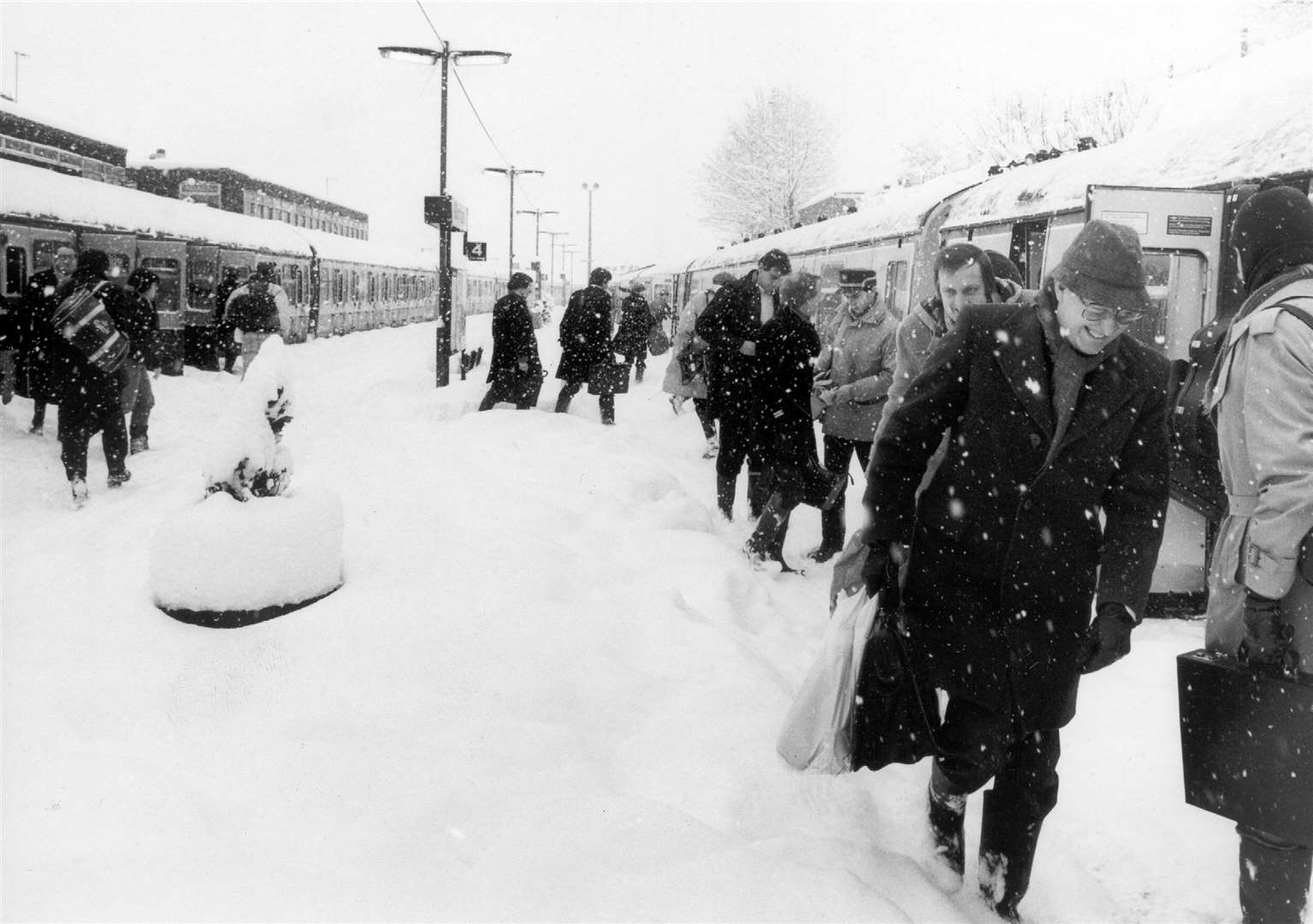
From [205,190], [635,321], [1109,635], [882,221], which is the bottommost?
[1109,635]

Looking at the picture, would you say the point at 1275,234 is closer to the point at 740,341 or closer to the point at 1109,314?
the point at 1109,314

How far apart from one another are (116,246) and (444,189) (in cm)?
543

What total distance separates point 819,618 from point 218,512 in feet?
10.9

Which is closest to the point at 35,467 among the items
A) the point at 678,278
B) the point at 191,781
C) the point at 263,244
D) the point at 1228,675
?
the point at 191,781

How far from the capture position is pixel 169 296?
18.5 meters

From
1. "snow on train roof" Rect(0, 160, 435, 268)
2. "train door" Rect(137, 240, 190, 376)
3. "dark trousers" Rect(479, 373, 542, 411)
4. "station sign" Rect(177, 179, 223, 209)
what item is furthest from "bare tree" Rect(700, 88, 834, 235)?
"dark trousers" Rect(479, 373, 542, 411)

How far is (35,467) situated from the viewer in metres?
9.66

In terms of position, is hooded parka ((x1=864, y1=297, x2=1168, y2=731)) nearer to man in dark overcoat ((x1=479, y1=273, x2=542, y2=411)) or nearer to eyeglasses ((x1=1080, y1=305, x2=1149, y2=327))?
eyeglasses ((x1=1080, y1=305, x2=1149, y2=327))

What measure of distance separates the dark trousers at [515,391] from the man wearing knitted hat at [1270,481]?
8.17m

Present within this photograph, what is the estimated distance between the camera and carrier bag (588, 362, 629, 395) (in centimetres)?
1111

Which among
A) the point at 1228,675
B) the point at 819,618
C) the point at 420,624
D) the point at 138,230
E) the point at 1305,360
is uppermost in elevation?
the point at 138,230

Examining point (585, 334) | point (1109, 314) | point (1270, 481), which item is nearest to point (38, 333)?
point (585, 334)

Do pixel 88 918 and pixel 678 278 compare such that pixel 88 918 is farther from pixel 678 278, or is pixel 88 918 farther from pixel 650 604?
pixel 678 278

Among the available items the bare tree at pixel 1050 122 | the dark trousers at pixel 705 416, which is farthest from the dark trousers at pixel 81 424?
the bare tree at pixel 1050 122
